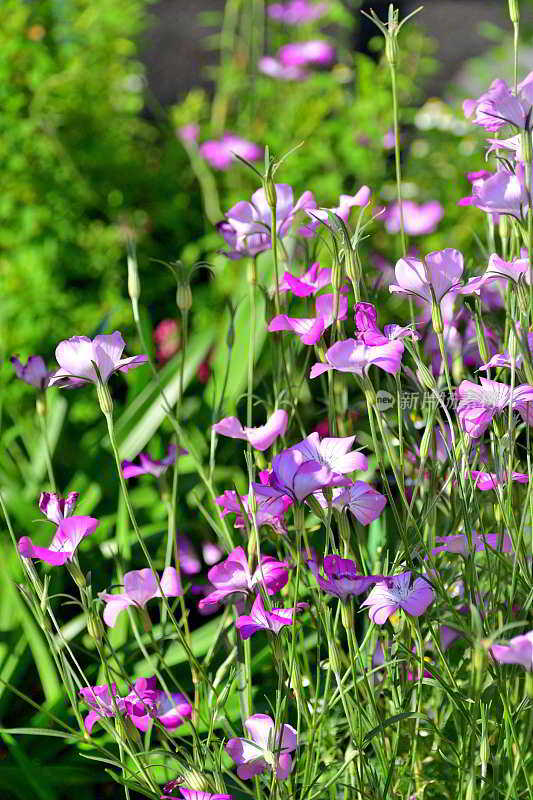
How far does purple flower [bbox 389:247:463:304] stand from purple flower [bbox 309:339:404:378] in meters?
0.07

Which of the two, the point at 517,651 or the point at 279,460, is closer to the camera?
the point at 517,651

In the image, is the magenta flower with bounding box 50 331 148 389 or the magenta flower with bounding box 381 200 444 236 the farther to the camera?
the magenta flower with bounding box 381 200 444 236

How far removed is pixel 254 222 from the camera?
0.93 meters

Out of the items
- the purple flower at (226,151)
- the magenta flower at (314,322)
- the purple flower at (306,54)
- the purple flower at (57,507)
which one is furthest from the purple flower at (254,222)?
the purple flower at (306,54)

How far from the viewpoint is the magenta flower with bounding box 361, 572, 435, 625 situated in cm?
70

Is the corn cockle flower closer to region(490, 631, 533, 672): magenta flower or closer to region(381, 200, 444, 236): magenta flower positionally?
region(490, 631, 533, 672): magenta flower

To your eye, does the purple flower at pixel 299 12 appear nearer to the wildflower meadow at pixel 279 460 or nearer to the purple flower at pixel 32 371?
the wildflower meadow at pixel 279 460

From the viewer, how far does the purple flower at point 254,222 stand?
93cm

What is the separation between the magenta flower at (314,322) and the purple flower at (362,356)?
0.08m

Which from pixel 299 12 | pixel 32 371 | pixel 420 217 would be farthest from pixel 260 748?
pixel 299 12

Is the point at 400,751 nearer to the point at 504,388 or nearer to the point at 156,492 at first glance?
→ the point at 504,388

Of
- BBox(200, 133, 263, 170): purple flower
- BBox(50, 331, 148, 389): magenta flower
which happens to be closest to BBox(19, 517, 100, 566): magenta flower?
BBox(50, 331, 148, 389): magenta flower

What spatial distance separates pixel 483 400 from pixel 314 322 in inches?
6.3

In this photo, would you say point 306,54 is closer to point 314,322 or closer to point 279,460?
point 314,322
